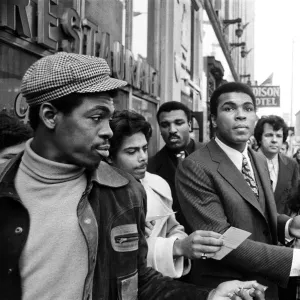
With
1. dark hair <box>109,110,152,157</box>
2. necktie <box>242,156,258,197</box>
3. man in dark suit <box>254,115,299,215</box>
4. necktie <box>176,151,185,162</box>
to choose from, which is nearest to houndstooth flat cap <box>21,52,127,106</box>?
dark hair <box>109,110,152,157</box>

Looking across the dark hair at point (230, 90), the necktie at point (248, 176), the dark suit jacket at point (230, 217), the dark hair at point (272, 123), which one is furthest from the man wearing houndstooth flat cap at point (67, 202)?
the dark hair at point (272, 123)

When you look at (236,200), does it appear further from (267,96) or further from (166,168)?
(267,96)

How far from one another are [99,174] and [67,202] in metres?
0.19

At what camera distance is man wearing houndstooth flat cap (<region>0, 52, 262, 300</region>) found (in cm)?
162

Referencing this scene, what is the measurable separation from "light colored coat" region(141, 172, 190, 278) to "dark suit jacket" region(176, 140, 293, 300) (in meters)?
0.16

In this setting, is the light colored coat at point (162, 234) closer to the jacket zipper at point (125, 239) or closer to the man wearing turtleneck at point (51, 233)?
the jacket zipper at point (125, 239)

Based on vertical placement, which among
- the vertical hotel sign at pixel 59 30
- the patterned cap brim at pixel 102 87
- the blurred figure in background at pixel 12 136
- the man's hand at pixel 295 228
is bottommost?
the man's hand at pixel 295 228

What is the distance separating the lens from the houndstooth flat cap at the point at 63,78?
1.66 meters

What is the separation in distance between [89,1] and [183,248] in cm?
461

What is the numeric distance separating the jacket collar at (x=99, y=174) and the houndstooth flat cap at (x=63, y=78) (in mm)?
264

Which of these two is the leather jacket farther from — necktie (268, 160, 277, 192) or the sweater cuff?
necktie (268, 160, 277, 192)

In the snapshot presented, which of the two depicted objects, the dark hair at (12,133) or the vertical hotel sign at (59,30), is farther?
the vertical hotel sign at (59,30)

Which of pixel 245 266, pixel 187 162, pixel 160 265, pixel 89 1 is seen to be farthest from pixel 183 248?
pixel 89 1

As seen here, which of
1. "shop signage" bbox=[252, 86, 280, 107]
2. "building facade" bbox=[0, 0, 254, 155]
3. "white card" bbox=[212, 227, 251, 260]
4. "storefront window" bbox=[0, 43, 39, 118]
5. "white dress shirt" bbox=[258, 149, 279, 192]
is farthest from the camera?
"shop signage" bbox=[252, 86, 280, 107]
